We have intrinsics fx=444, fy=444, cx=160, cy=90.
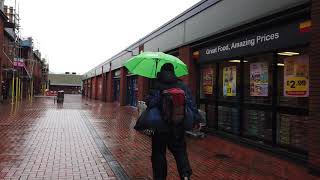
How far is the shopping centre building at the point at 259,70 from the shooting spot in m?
8.28

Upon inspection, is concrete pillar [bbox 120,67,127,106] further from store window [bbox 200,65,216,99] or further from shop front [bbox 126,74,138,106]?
store window [bbox 200,65,216,99]

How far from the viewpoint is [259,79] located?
10.5m

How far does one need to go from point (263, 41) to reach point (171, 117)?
5.23 meters

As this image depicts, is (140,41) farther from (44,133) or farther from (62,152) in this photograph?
(62,152)

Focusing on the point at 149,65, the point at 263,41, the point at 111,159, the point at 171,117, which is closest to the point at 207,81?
the point at 263,41

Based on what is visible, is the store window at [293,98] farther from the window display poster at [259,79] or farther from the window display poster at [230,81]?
the window display poster at [230,81]

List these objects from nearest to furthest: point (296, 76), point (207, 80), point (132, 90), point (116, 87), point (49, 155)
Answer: point (49, 155) → point (296, 76) → point (207, 80) → point (132, 90) → point (116, 87)

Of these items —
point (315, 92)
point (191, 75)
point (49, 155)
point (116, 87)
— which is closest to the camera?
point (315, 92)

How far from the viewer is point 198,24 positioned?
14.0 m

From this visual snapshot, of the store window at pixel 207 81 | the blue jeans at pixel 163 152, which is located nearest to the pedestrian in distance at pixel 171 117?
the blue jeans at pixel 163 152

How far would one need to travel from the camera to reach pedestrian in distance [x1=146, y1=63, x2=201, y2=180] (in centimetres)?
539

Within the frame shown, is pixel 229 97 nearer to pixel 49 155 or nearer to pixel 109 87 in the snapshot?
pixel 49 155

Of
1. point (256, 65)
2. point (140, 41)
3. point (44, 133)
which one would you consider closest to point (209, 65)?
point (256, 65)

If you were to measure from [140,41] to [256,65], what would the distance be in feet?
48.7
